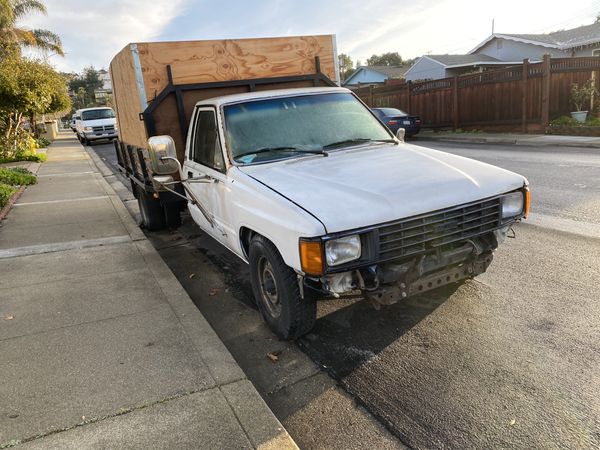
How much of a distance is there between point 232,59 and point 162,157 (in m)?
2.19

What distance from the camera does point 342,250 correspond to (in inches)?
124

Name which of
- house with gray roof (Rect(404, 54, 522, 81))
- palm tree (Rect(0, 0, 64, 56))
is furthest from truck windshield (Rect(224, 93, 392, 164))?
house with gray roof (Rect(404, 54, 522, 81))

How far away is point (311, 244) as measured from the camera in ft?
10.1

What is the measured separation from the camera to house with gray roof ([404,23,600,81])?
29.7 metres

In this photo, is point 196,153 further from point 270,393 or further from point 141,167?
point 270,393

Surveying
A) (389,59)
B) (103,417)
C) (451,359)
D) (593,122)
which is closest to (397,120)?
(593,122)

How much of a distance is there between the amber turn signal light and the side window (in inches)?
62.2

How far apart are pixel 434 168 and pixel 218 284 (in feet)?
8.91

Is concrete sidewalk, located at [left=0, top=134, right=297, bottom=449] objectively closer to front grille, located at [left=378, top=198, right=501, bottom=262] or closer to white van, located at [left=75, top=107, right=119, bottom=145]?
front grille, located at [left=378, top=198, right=501, bottom=262]

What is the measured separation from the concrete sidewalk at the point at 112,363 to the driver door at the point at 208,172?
74 centimetres

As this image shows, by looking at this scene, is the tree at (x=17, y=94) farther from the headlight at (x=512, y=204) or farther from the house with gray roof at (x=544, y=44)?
the house with gray roof at (x=544, y=44)

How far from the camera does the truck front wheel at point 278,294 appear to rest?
3551 mm

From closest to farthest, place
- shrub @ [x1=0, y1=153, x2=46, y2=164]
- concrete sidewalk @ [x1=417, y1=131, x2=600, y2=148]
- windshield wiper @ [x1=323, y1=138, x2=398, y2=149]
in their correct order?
1. windshield wiper @ [x1=323, y1=138, x2=398, y2=149]
2. concrete sidewalk @ [x1=417, y1=131, x2=600, y2=148]
3. shrub @ [x1=0, y1=153, x2=46, y2=164]

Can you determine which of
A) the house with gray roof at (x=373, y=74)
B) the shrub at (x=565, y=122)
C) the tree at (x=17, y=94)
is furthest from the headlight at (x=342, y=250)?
the house with gray roof at (x=373, y=74)
